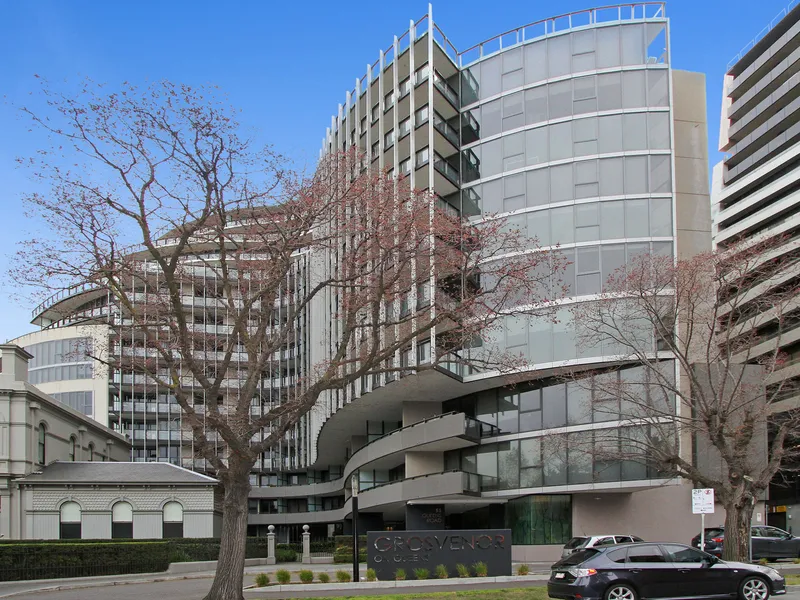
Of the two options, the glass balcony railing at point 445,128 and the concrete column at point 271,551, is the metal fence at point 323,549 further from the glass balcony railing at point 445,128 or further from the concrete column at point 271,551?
the glass balcony railing at point 445,128

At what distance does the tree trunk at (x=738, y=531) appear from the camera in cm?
2631

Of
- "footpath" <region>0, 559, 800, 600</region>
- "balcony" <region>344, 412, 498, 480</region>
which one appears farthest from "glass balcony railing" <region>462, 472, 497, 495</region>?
"footpath" <region>0, 559, 800, 600</region>

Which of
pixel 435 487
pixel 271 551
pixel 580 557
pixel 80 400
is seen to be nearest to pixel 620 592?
pixel 580 557

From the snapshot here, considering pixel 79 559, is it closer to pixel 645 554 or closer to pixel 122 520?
pixel 122 520

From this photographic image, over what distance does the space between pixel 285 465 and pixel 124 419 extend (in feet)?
48.9

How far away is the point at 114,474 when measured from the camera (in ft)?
146

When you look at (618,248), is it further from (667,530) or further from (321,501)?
(321,501)

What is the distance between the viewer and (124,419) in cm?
7981

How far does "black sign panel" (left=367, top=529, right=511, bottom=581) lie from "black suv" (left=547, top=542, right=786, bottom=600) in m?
7.73

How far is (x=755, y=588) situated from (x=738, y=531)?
9.01 metres

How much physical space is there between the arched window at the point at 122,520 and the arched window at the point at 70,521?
1.60 metres

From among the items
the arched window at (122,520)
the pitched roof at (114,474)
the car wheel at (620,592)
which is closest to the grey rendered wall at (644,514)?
the pitched roof at (114,474)

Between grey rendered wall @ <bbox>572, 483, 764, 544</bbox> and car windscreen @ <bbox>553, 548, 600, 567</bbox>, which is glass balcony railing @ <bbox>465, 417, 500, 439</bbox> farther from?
car windscreen @ <bbox>553, 548, 600, 567</bbox>

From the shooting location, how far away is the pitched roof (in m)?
42.7
